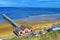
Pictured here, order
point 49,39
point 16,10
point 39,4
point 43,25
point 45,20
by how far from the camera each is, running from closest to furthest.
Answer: point 49,39 → point 43,25 → point 45,20 → point 16,10 → point 39,4

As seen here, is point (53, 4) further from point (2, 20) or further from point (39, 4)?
point (2, 20)

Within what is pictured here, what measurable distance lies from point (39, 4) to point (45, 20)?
33.1ft

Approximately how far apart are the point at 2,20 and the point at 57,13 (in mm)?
8900

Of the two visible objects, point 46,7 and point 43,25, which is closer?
point 43,25

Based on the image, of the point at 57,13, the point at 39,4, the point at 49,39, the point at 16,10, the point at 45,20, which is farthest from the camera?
the point at 39,4

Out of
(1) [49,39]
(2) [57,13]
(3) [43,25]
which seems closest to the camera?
(1) [49,39]

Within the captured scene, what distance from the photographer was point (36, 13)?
112 ft

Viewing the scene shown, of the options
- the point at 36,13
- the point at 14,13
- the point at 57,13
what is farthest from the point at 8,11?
the point at 57,13

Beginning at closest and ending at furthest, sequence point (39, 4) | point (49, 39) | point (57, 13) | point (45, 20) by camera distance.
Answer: point (49, 39), point (45, 20), point (57, 13), point (39, 4)

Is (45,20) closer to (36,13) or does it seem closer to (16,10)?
(36,13)

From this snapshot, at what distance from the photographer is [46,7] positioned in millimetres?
37250

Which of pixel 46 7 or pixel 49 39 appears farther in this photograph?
pixel 46 7

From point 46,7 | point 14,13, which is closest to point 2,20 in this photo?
point 14,13

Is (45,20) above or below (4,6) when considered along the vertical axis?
below
